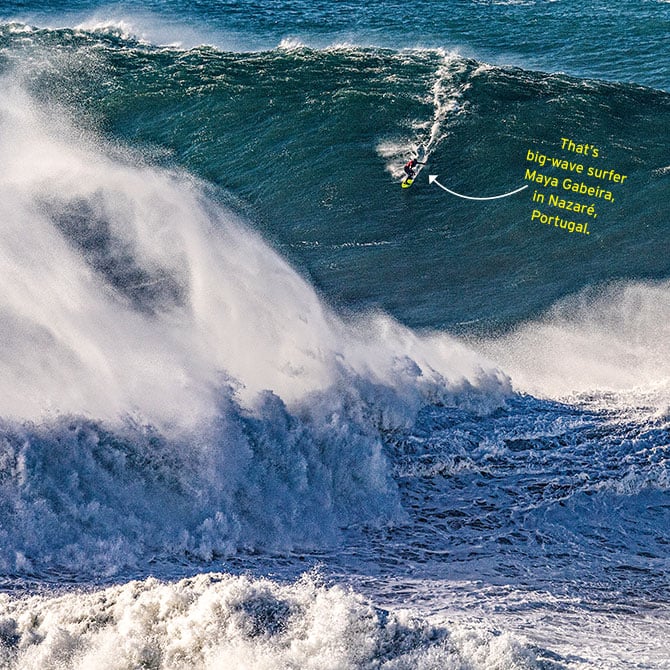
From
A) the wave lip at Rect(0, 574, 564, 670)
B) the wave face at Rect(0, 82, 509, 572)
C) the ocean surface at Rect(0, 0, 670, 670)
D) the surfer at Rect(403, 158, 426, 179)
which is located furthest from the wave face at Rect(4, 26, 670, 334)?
the wave lip at Rect(0, 574, 564, 670)

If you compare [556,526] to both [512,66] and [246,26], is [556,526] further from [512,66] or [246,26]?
[246,26]

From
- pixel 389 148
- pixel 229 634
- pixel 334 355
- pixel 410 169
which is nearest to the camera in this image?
pixel 229 634

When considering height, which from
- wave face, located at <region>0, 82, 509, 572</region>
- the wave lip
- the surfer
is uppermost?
the surfer

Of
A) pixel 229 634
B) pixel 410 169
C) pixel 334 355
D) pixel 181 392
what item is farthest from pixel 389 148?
pixel 229 634

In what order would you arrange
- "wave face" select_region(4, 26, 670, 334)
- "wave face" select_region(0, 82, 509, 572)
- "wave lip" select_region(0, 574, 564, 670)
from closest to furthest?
"wave lip" select_region(0, 574, 564, 670)
"wave face" select_region(0, 82, 509, 572)
"wave face" select_region(4, 26, 670, 334)

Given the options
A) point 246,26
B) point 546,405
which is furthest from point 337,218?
point 246,26

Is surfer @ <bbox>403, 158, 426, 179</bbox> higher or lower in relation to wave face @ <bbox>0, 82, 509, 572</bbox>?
higher

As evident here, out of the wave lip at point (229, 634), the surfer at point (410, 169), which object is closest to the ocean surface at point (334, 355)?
the wave lip at point (229, 634)

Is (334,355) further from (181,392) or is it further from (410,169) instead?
(410,169)

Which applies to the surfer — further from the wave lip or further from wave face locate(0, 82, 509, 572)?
the wave lip
